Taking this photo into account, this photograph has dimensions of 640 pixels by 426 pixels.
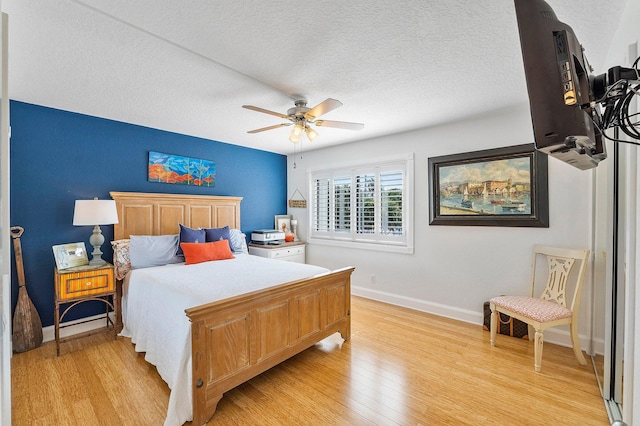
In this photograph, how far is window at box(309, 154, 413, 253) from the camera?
4.08 metres

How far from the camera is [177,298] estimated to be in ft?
7.30

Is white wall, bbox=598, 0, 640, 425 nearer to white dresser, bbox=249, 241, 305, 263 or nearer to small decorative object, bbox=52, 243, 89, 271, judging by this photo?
white dresser, bbox=249, 241, 305, 263

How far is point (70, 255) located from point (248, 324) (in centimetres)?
220

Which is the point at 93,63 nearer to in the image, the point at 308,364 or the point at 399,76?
the point at 399,76

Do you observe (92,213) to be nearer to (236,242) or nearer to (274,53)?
(236,242)

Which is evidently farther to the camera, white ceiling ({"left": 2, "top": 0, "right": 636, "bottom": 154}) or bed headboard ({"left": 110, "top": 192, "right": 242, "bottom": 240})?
bed headboard ({"left": 110, "top": 192, "right": 242, "bottom": 240})

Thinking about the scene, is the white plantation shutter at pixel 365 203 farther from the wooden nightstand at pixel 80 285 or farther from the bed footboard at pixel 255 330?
the wooden nightstand at pixel 80 285

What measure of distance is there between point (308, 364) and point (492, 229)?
2489 mm

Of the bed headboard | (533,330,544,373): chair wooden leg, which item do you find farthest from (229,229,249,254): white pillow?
(533,330,544,373): chair wooden leg

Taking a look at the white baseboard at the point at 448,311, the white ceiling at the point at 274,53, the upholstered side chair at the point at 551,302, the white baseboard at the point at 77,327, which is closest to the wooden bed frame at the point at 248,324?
the white baseboard at the point at 77,327

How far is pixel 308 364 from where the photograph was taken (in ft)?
8.49

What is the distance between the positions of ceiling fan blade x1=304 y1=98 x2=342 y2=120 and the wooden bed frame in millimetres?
1465

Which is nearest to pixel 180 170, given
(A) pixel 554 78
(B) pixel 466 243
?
(B) pixel 466 243

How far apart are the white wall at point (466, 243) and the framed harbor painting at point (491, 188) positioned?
0.08 m
